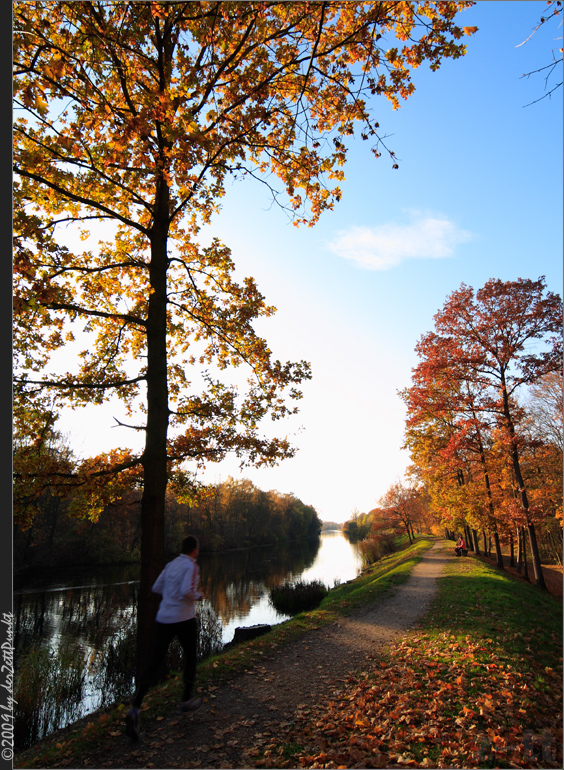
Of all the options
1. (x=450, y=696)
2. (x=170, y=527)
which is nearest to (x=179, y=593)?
(x=450, y=696)

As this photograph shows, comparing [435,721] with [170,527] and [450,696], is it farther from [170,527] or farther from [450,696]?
[170,527]

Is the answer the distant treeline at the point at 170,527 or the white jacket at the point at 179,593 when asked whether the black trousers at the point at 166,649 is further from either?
the distant treeline at the point at 170,527

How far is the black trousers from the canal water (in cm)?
472

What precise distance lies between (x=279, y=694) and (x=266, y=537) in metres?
61.9

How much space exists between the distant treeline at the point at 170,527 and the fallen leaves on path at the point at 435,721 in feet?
13.3

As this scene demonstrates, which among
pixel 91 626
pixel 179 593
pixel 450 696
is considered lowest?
pixel 91 626

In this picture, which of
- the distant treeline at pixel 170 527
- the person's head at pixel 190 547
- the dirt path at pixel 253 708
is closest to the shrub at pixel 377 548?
the distant treeline at pixel 170 527

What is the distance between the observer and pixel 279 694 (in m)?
4.99

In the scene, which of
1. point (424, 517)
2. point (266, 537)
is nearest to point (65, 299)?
point (424, 517)

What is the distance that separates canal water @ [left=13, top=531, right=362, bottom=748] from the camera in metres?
7.55

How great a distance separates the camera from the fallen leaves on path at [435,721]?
3.46 m

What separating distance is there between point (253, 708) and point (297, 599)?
467 inches

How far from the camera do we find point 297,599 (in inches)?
608

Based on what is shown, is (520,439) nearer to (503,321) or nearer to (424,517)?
(503,321)
